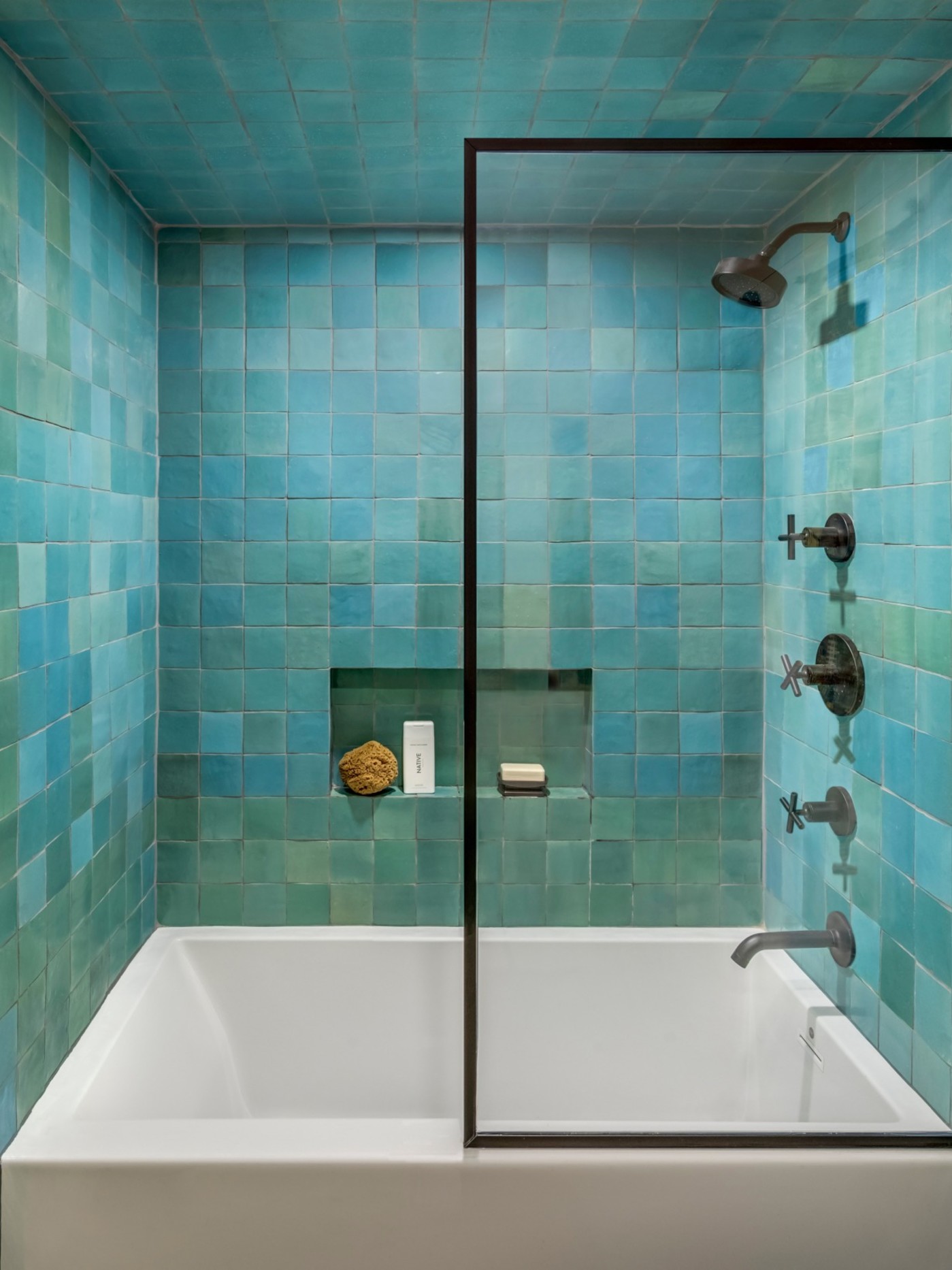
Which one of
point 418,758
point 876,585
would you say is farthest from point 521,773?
point 418,758

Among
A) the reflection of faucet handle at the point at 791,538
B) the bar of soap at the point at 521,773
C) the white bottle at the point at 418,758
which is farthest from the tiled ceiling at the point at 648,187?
the white bottle at the point at 418,758

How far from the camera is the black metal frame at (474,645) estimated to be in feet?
4.53

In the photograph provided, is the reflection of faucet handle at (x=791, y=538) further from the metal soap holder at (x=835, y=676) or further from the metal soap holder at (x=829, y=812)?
the metal soap holder at (x=829, y=812)

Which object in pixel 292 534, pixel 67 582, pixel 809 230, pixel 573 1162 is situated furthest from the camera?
pixel 292 534

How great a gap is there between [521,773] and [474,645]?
22cm

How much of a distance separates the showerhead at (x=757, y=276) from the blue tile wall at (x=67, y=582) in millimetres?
1226

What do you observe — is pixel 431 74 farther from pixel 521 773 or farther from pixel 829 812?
pixel 829 812

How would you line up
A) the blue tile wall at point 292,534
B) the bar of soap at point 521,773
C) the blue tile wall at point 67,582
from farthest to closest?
1. the blue tile wall at point 292,534
2. the blue tile wall at point 67,582
3. the bar of soap at point 521,773

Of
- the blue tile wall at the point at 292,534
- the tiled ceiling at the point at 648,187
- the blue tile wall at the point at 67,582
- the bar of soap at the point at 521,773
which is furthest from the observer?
the blue tile wall at the point at 292,534

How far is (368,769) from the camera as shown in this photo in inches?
97.7

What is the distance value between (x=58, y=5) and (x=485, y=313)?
2.85 feet

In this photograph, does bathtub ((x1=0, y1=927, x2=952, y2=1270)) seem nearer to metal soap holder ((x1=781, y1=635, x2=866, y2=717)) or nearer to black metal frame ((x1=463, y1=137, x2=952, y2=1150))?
black metal frame ((x1=463, y1=137, x2=952, y2=1150))

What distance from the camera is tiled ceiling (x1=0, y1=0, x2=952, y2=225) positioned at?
1499 mm

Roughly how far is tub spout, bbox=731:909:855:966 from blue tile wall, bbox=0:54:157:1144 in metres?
1.28
